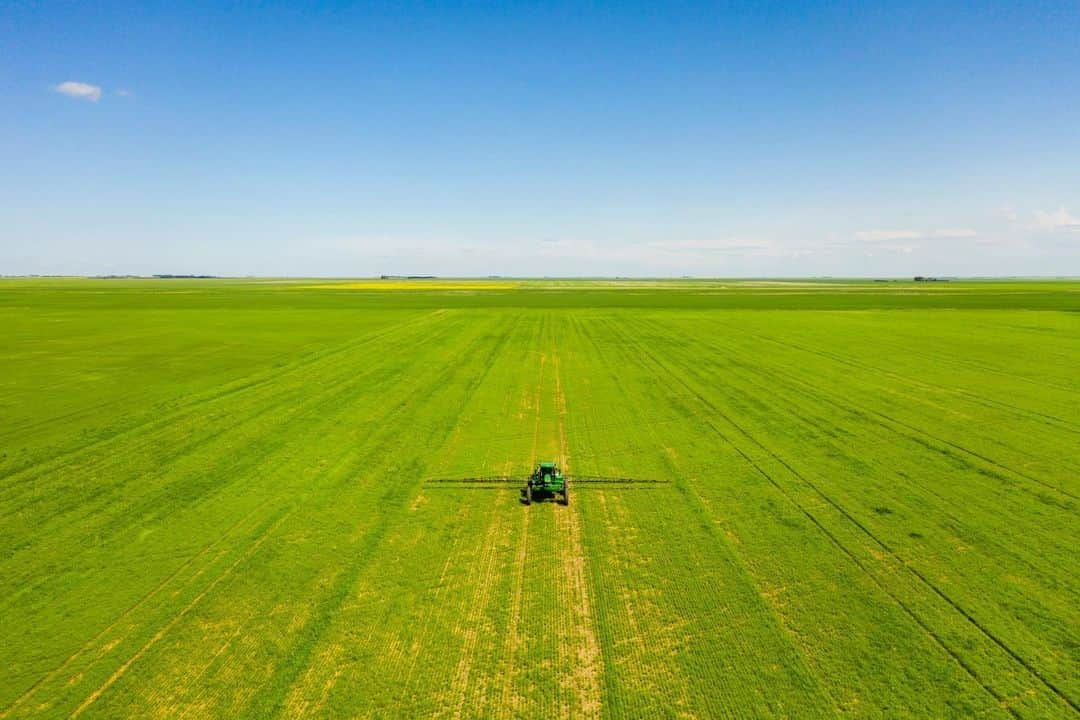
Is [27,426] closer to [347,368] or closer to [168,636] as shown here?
[347,368]

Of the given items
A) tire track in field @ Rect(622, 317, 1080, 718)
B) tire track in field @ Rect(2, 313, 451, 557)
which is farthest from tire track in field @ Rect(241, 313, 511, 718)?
tire track in field @ Rect(622, 317, 1080, 718)

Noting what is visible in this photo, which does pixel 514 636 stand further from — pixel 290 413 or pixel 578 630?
pixel 290 413

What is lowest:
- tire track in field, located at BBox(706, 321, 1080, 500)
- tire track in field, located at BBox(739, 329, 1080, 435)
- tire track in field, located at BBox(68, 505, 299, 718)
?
tire track in field, located at BBox(68, 505, 299, 718)

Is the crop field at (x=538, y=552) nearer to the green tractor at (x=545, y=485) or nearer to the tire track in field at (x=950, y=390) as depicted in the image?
the tire track in field at (x=950, y=390)

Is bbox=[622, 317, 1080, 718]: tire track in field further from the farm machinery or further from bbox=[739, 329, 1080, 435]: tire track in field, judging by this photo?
bbox=[739, 329, 1080, 435]: tire track in field

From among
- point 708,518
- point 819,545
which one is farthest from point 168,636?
point 819,545
